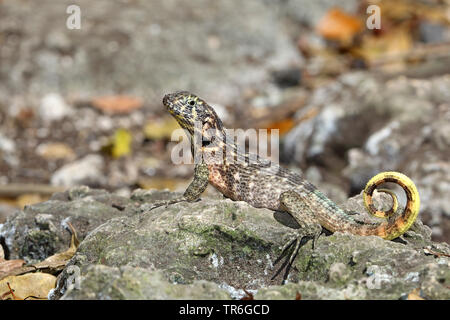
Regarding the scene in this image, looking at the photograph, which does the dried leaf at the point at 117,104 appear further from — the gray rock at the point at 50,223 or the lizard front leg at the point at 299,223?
the lizard front leg at the point at 299,223

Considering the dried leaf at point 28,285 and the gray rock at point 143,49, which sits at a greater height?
the gray rock at point 143,49

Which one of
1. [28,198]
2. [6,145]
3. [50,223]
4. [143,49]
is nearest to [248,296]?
[50,223]

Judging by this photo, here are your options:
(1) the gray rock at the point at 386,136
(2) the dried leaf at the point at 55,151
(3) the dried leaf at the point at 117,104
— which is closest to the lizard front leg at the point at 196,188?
(1) the gray rock at the point at 386,136

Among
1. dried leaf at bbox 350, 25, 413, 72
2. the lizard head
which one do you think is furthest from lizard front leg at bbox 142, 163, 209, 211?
dried leaf at bbox 350, 25, 413, 72

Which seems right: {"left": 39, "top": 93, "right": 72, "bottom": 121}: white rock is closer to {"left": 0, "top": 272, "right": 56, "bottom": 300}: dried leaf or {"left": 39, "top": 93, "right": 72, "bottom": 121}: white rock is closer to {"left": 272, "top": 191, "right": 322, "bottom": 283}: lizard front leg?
{"left": 0, "top": 272, "right": 56, "bottom": 300}: dried leaf

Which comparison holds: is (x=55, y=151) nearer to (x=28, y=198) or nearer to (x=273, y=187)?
(x=28, y=198)
